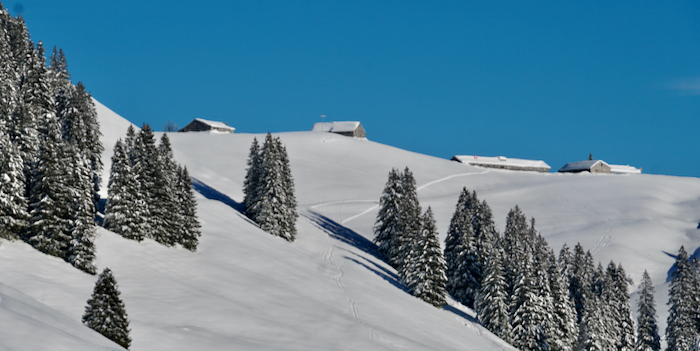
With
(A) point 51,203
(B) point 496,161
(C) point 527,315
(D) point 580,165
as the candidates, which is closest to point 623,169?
(D) point 580,165

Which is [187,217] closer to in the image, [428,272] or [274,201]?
[274,201]

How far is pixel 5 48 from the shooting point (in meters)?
51.8

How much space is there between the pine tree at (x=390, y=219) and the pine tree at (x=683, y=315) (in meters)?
28.1

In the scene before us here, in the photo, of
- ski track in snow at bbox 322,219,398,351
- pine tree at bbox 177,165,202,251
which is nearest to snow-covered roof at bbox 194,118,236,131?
ski track in snow at bbox 322,219,398,351

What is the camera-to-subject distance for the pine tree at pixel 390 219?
222 ft

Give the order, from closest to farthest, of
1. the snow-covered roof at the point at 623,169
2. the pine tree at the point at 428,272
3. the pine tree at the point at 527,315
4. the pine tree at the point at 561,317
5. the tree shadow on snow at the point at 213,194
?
the pine tree at the point at 527,315 → the pine tree at the point at 561,317 → the pine tree at the point at 428,272 → the tree shadow on snow at the point at 213,194 → the snow-covered roof at the point at 623,169

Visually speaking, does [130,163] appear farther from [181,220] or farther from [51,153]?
[51,153]

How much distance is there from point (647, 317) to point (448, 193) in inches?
2328

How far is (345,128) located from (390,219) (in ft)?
332

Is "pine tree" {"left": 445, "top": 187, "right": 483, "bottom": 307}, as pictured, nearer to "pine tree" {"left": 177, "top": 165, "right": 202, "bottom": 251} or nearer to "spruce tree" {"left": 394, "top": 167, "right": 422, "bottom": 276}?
"spruce tree" {"left": 394, "top": 167, "right": 422, "bottom": 276}

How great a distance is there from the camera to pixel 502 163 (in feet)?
522

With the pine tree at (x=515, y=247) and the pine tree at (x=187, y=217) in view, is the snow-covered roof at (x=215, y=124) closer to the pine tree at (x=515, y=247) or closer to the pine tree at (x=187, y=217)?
the pine tree at (x=515, y=247)

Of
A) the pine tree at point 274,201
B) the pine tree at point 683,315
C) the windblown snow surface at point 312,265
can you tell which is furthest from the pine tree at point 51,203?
the pine tree at point 683,315

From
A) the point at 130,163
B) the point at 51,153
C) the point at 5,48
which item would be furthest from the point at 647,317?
the point at 5,48
